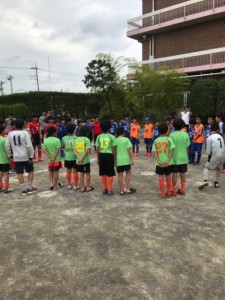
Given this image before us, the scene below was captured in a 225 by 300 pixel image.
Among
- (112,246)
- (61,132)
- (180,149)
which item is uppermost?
(61,132)

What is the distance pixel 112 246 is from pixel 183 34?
2477 cm

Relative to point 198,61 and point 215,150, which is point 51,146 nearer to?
point 215,150

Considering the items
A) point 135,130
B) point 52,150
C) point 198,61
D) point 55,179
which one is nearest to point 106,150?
point 52,150

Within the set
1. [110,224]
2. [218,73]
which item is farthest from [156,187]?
[218,73]

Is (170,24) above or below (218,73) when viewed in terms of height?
above

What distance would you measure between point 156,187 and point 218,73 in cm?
1735

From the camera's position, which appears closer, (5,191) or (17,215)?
(17,215)

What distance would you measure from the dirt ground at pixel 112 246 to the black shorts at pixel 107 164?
62cm

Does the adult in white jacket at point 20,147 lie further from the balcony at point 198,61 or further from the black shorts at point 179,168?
the balcony at point 198,61

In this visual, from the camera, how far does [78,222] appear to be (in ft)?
15.9

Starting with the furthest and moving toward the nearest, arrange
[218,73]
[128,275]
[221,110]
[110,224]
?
[218,73] < [221,110] < [110,224] < [128,275]

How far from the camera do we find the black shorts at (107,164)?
20.2 ft

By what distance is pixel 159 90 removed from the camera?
1777 centimetres

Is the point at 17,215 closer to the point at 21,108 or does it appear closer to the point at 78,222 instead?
the point at 78,222
